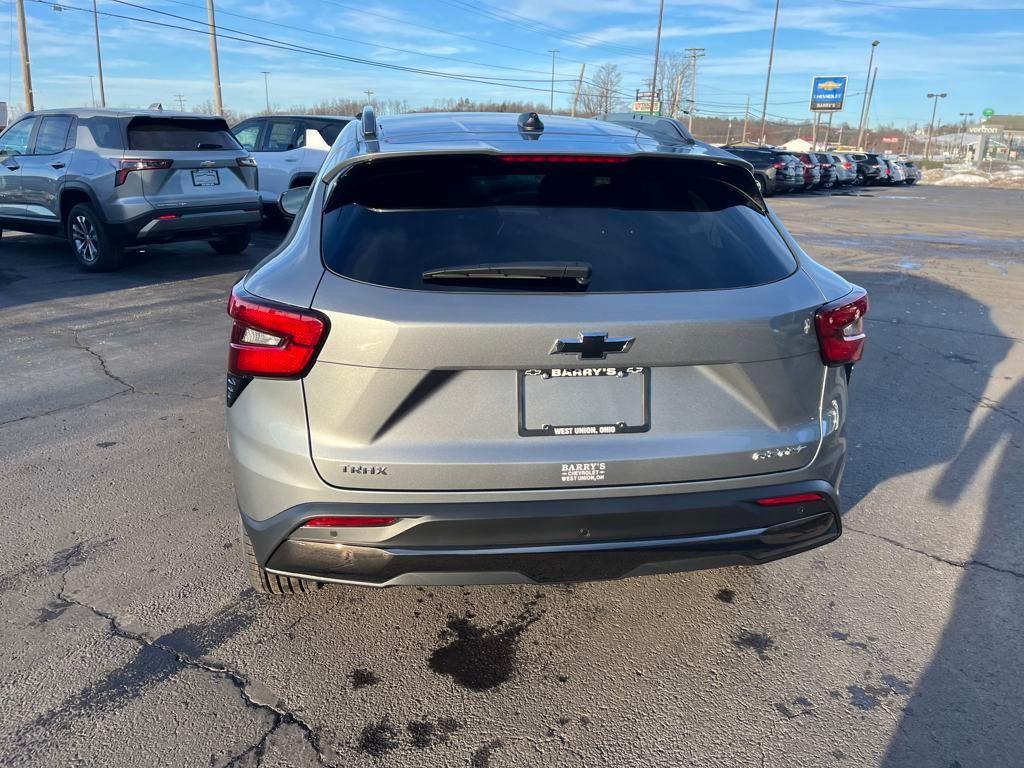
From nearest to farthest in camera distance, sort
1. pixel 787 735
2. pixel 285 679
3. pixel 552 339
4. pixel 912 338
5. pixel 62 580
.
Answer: pixel 552 339 → pixel 787 735 → pixel 285 679 → pixel 62 580 → pixel 912 338

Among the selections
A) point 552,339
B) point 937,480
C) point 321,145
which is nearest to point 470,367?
point 552,339

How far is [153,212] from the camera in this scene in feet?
29.3

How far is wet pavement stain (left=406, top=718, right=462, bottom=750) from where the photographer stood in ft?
7.79

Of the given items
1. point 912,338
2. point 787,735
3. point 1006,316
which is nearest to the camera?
point 787,735

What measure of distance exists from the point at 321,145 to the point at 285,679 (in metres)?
10.3

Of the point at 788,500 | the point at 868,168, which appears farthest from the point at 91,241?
the point at 868,168

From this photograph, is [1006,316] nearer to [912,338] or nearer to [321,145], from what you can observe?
[912,338]

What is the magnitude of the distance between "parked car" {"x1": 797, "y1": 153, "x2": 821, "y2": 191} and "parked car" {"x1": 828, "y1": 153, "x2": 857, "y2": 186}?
363cm

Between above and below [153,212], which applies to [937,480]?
below

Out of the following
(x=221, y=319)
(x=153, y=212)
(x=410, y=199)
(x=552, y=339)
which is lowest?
(x=221, y=319)

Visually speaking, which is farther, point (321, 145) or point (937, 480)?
point (321, 145)

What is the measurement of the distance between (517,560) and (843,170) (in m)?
41.5

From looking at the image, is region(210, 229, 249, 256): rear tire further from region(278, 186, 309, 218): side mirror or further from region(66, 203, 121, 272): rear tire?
region(278, 186, 309, 218): side mirror

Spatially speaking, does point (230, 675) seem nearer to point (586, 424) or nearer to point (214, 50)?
point (586, 424)
